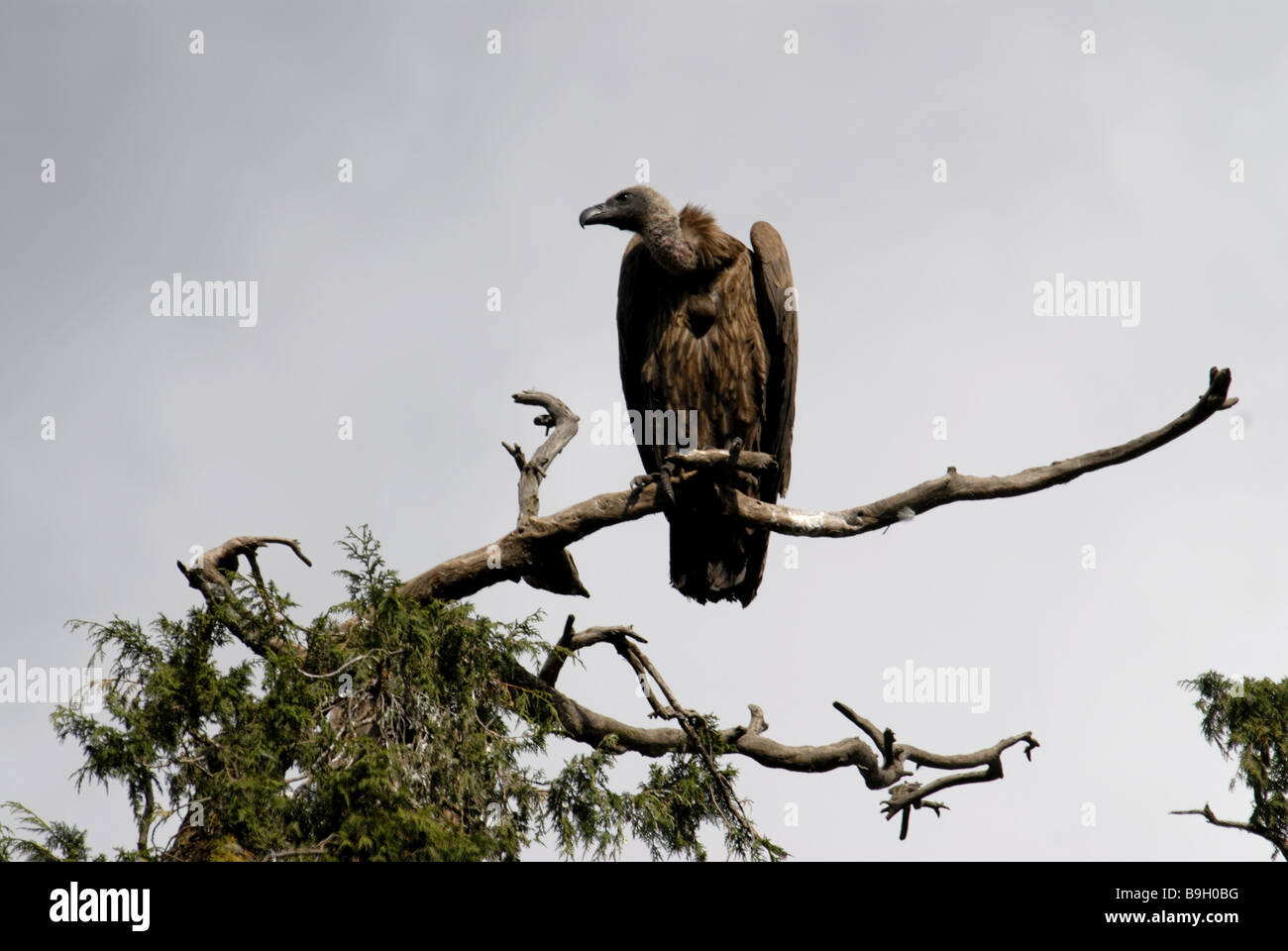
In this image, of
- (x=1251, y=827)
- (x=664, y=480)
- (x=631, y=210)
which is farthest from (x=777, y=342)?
(x=1251, y=827)

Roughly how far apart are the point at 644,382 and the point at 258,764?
383 centimetres

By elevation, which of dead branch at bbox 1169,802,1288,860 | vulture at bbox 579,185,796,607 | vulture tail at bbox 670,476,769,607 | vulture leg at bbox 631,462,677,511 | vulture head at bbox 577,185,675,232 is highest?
vulture head at bbox 577,185,675,232

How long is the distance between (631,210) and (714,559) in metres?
2.33

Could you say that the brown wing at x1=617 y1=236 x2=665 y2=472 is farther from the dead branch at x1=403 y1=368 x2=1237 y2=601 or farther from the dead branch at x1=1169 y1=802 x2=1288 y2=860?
the dead branch at x1=1169 y1=802 x2=1288 y2=860

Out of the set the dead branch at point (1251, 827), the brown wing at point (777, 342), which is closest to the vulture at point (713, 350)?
the brown wing at point (777, 342)

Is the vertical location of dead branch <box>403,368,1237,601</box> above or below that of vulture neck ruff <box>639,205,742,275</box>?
below

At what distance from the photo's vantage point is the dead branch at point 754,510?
580 cm

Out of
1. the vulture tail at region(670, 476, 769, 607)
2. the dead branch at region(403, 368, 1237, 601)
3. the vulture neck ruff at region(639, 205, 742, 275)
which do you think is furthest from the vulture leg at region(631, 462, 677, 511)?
the vulture neck ruff at region(639, 205, 742, 275)

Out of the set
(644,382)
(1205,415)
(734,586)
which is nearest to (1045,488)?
(1205,415)

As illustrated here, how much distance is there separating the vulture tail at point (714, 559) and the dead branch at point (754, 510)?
0.52 metres

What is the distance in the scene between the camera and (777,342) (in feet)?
25.8

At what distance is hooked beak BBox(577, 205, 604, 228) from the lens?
27.1ft
